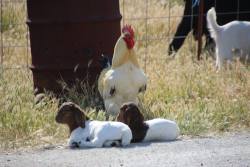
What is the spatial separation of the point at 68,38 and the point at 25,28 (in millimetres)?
4665

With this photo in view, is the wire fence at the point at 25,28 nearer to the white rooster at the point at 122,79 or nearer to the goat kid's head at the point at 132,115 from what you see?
the white rooster at the point at 122,79

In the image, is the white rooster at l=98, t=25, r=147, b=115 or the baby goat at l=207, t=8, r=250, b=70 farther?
the baby goat at l=207, t=8, r=250, b=70

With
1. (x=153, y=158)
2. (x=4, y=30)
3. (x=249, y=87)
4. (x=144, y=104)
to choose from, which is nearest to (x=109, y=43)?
(x=144, y=104)

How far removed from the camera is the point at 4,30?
40.6ft

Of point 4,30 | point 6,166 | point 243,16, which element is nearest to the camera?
point 6,166

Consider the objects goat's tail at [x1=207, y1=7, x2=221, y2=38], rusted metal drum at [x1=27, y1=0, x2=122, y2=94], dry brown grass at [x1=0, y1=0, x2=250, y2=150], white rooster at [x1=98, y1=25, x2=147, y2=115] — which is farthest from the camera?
goat's tail at [x1=207, y1=7, x2=221, y2=38]

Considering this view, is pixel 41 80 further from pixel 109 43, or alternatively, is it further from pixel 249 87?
pixel 249 87

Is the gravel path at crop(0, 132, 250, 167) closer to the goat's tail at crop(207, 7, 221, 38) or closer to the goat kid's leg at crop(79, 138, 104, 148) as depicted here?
the goat kid's leg at crop(79, 138, 104, 148)

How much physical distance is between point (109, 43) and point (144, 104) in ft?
2.62

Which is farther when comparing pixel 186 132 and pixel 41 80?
pixel 41 80

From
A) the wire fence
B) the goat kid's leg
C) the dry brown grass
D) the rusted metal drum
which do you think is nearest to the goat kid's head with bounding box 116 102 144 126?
the goat kid's leg

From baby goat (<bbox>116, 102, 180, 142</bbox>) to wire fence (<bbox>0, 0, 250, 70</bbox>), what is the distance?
3031 mm

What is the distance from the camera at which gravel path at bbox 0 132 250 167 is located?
18.8 ft

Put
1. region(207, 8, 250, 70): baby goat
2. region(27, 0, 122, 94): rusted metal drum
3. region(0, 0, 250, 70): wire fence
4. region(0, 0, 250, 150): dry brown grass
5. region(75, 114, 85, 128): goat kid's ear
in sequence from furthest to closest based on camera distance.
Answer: region(0, 0, 250, 70): wire fence < region(207, 8, 250, 70): baby goat < region(27, 0, 122, 94): rusted metal drum < region(0, 0, 250, 150): dry brown grass < region(75, 114, 85, 128): goat kid's ear
